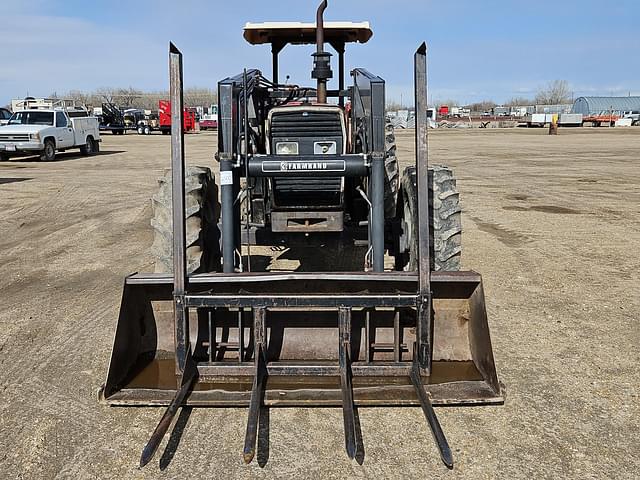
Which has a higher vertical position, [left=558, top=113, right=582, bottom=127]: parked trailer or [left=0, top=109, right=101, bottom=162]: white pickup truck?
[left=558, top=113, right=582, bottom=127]: parked trailer

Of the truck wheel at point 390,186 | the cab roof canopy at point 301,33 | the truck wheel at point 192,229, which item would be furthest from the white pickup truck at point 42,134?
the truck wheel at point 192,229

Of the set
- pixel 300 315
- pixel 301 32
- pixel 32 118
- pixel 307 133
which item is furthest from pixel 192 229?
pixel 32 118

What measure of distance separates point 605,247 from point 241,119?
5.38m

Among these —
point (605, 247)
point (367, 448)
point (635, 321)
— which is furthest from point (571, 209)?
point (367, 448)

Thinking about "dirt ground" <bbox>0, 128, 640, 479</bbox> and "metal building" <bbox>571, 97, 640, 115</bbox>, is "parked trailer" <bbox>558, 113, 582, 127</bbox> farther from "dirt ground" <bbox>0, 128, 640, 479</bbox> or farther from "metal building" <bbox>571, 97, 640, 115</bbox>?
"dirt ground" <bbox>0, 128, 640, 479</bbox>

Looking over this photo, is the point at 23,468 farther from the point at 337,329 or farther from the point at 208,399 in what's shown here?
the point at 337,329

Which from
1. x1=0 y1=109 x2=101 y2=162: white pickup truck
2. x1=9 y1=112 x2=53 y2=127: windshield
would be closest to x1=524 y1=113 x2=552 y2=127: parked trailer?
x1=0 y1=109 x2=101 y2=162: white pickup truck

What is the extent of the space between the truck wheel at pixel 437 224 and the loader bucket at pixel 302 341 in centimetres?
114

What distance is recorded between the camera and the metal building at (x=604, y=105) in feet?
Answer: 313

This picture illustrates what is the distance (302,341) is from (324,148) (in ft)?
6.36

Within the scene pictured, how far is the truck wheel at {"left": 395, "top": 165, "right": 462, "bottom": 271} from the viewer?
5.40 meters

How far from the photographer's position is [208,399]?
12.1ft

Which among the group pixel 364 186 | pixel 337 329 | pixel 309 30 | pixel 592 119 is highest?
pixel 592 119

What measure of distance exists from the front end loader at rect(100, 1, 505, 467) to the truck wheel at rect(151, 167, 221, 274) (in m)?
0.02
